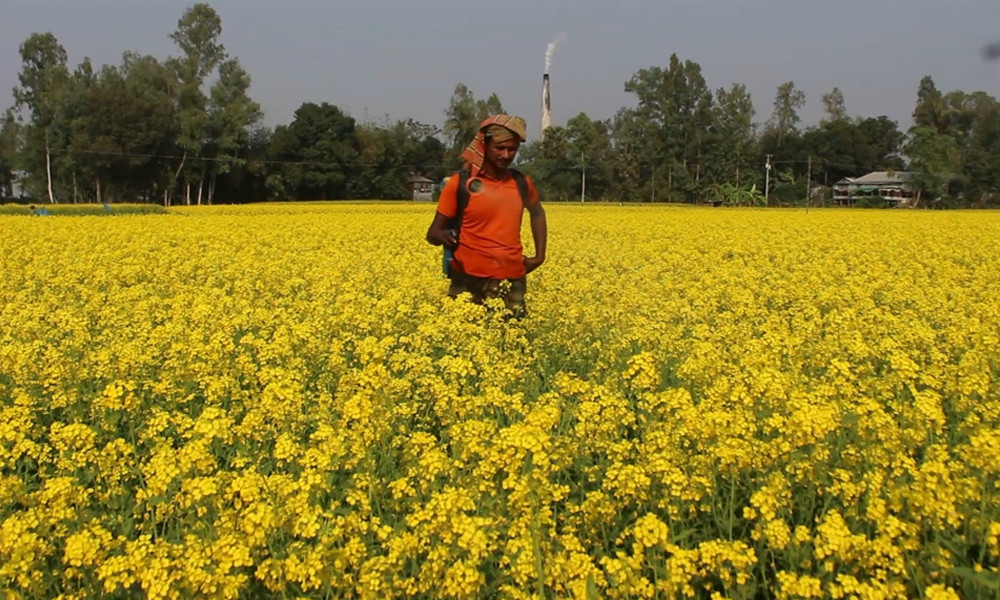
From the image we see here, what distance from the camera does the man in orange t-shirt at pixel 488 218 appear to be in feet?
18.7

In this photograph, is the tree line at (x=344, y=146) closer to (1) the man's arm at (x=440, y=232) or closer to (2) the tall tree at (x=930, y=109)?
(2) the tall tree at (x=930, y=109)

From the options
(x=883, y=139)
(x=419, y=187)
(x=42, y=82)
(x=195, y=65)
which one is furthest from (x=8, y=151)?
(x=883, y=139)

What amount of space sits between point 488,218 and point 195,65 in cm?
6779

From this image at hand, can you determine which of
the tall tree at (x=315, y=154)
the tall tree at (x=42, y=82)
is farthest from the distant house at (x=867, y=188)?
the tall tree at (x=42, y=82)

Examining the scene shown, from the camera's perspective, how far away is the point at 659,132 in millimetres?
84250

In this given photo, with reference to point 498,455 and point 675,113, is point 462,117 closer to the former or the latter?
point 675,113

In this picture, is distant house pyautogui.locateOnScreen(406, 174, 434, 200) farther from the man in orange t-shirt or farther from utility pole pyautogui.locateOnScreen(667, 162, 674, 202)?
the man in orange t-shirt

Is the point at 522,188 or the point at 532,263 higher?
the point at 522,188

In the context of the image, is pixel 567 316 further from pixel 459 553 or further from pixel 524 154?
pixel 524 154

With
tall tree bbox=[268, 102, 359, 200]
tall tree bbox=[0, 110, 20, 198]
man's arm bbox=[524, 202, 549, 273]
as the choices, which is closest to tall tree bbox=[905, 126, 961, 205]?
tall tree bbox=[268, 102, 359, 200]

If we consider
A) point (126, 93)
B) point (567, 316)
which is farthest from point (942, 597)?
point (126, 93)

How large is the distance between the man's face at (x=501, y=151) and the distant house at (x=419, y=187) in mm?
70693

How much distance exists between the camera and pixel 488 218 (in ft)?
18.9

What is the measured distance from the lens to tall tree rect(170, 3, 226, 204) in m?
61.6
